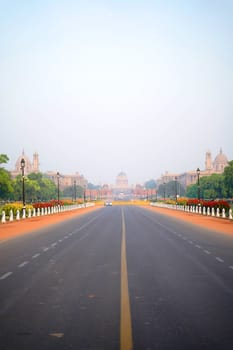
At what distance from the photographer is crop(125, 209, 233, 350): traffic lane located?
7.26 metres

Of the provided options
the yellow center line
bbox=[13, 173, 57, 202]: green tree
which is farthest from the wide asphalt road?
bbox=[13, 173, 57, 202]: green tree

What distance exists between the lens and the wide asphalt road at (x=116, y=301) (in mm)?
7301

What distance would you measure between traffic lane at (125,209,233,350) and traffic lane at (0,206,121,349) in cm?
47

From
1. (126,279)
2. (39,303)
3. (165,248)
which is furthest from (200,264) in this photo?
(39,303)

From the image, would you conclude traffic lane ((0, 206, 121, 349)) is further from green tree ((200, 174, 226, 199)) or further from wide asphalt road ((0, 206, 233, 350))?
green tree ((200, 174, 226, 199))

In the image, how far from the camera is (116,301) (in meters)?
10.0

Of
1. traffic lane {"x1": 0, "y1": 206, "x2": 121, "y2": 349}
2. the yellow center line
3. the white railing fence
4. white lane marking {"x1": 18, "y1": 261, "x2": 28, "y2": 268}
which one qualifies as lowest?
the yellow center line

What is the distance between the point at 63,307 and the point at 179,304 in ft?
6.88

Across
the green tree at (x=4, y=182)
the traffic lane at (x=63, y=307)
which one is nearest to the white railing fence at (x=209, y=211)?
the green tree at (x=4, y=182)

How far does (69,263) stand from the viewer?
16.5 metres

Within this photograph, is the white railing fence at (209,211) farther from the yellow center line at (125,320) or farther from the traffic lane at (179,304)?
the yellow center line at (125,320)

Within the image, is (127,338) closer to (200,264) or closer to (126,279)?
(126,279)

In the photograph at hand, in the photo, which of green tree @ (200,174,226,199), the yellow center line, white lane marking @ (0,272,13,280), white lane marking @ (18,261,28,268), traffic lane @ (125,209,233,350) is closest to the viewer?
the yellow center line

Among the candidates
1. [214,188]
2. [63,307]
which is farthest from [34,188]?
[63,307]
